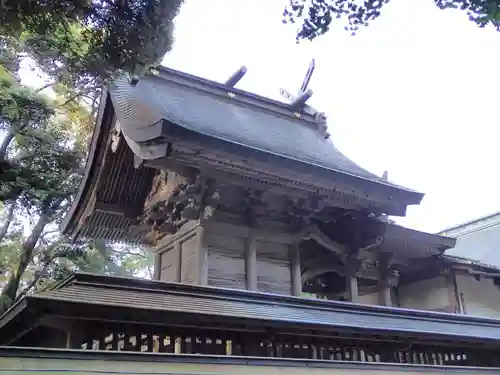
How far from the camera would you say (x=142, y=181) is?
32.6 ft

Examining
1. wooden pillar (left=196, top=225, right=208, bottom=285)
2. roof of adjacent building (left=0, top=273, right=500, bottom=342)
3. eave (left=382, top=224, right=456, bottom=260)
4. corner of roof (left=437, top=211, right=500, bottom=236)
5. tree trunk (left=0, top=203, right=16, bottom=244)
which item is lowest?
roof of adjacent building (left=0, top=273, right=500, bottom=342)

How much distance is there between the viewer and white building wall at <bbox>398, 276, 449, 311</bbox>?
11.8m

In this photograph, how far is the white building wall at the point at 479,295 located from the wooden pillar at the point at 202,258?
6.61m

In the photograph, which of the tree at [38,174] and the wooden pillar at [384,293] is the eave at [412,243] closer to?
the wooden pillar at [384,293]

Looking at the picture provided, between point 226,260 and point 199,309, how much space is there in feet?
11.9

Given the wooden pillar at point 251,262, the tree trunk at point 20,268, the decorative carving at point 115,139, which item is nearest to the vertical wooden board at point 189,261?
the wooden pillar at point 251,262

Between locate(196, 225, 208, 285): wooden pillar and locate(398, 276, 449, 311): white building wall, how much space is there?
601 centimetres

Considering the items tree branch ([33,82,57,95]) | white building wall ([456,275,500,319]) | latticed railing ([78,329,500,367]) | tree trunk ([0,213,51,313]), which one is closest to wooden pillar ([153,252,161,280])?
latticed railing ([78,329,500,367])

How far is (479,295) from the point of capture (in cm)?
1249

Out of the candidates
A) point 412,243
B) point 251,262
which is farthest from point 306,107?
point 251,262

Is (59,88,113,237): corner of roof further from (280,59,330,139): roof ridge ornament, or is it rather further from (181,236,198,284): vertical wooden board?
(280,59,330,139): roof ridge ornament

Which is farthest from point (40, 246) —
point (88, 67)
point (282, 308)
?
point (282, 308)

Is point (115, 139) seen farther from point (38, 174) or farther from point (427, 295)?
point (427, 295)

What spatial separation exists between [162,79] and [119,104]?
207 cm
